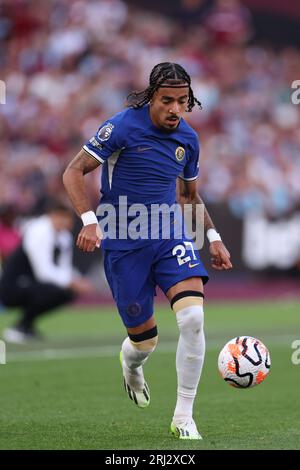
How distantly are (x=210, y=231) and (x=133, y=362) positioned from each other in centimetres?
114

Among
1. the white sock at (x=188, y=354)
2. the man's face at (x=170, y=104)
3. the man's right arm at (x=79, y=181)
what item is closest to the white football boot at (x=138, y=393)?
the white sock at (x=188, y=354)

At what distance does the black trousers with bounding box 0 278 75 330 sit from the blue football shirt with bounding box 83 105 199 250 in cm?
649

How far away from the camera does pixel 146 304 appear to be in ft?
24.6

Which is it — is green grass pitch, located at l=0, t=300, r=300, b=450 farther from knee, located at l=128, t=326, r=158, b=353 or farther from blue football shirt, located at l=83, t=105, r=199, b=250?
blue football shirt, located at l=83, t=105, r=199, b=250

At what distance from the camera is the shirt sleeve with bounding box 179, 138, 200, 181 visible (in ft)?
24.9

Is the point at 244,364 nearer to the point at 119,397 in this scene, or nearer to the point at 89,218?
the point at 89,218

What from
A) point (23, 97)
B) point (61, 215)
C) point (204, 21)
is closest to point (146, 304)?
point (61, 215)

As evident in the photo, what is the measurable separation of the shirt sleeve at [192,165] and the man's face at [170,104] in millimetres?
351

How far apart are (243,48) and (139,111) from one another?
18.1 m

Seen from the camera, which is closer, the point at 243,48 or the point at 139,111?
the point at 139,111

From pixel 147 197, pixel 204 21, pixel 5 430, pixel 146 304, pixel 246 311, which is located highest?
pixel 204 21

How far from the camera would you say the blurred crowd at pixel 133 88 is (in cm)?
1900

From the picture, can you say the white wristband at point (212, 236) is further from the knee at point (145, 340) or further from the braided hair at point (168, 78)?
the braided hair at point (168, 78)

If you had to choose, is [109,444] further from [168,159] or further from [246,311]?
[246,311]
